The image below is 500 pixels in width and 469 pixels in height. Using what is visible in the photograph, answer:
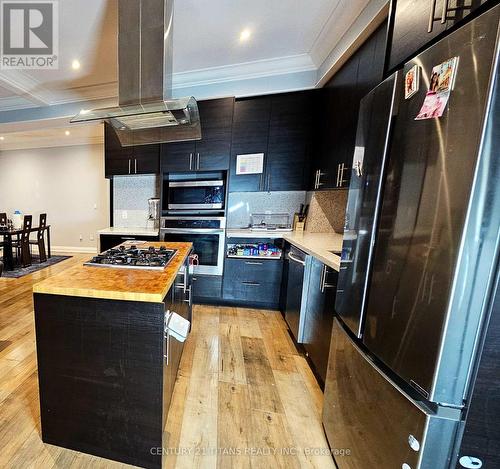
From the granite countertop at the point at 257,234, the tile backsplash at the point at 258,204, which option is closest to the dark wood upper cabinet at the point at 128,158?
the tile backsplash at the point at 258,204

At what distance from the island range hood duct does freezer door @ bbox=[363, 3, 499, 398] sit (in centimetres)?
138

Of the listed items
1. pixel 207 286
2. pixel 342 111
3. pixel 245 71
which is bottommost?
pixel 207 286

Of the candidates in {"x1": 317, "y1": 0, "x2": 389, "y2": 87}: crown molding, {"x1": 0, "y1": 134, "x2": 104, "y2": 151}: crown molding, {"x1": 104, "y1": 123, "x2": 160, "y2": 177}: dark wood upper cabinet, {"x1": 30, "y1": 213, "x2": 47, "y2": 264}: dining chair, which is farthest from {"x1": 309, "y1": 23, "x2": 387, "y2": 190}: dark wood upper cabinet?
{"x1": 30, "y1": 213, "x2": 47, "y2": 264}: dining chair

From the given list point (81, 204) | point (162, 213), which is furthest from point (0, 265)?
point (81, 204)

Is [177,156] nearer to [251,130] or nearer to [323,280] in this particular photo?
[251,130]

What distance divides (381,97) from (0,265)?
10.6 ft

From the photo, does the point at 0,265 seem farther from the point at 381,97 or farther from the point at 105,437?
the point at 381,97

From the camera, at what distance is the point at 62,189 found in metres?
5.62

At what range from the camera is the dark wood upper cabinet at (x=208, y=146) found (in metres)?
2.74

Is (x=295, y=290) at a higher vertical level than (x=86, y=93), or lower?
lower

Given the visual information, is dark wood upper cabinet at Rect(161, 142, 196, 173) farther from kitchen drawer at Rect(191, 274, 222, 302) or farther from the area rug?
the area rug

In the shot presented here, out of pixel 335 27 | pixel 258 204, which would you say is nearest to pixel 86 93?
pixel 258 204

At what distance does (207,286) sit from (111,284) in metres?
1.84

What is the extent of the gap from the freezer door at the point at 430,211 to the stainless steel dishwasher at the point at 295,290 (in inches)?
42.0
